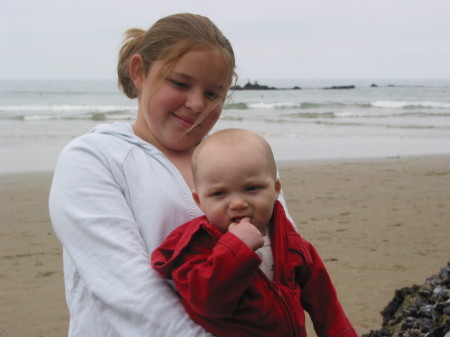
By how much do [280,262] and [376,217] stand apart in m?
7.41

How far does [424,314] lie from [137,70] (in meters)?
2.03

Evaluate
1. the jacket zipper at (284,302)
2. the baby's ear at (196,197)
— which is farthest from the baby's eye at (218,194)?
the jacket zipper at (284,302)

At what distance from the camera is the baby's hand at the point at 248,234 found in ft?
5.36

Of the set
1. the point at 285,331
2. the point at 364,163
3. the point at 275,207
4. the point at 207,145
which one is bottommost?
the point at 364,163

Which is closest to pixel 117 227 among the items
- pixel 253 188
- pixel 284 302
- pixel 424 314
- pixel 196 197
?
pixel 196 197

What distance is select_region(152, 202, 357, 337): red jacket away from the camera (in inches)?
62.2

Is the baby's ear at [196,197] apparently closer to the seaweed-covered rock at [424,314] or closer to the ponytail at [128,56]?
the ponytail at [128,56]

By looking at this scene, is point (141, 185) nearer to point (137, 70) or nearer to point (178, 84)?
point (178, 84)

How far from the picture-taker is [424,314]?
3.11 m

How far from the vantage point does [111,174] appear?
6.05ft

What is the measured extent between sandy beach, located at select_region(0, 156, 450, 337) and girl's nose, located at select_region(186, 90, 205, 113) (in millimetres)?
3738

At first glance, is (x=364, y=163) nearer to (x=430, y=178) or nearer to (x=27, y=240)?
(x=430, y=178)

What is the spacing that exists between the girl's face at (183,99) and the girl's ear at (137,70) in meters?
0.05

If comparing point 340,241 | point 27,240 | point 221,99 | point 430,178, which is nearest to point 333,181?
point 430,178
